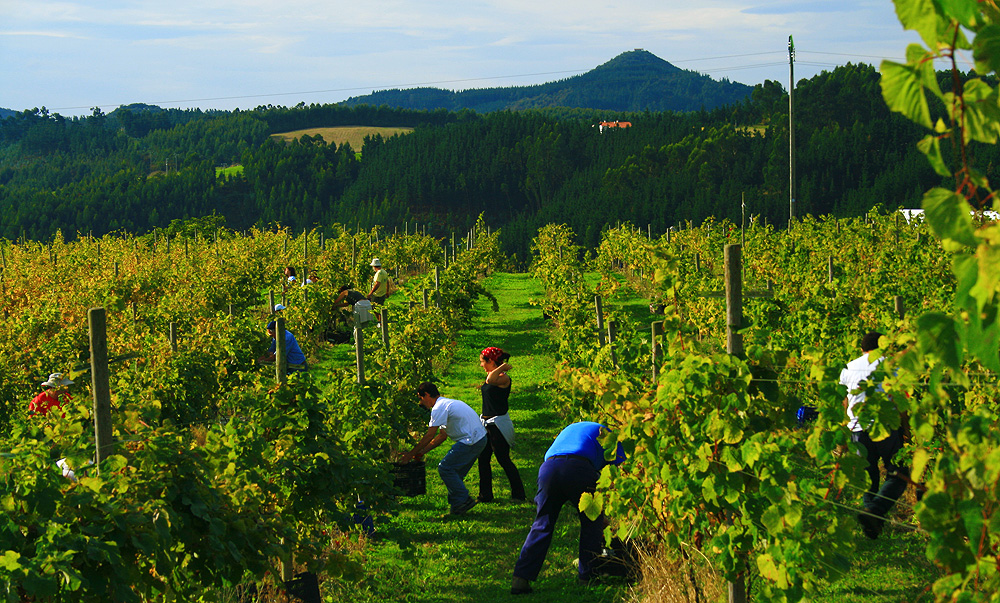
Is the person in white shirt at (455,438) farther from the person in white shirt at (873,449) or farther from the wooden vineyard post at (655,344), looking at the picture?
the person in white shirt at (873,449)

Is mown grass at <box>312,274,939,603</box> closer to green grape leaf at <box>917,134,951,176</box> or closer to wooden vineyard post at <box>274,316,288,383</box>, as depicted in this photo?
wooden vineyard post at <box>274,316,288,383</box>

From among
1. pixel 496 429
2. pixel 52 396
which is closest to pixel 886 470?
pixel 496 429

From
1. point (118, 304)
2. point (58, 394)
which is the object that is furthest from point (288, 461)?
point (118, 304)

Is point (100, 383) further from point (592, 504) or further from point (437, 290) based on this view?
point (437, 290)

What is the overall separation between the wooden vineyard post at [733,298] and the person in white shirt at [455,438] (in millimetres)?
3176

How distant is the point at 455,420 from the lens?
6660mm

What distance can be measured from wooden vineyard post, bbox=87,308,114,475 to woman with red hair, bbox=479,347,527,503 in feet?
11.6

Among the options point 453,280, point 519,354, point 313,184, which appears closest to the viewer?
point 519,354

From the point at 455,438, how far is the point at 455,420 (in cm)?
17

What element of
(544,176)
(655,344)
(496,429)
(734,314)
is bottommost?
(496,429)

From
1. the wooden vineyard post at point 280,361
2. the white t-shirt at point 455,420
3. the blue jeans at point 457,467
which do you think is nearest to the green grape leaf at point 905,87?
the wooden vineyard post at point 280,361

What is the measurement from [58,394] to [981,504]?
649 cm

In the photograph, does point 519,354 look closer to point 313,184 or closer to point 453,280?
point 453,280

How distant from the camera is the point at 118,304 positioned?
584 inches
